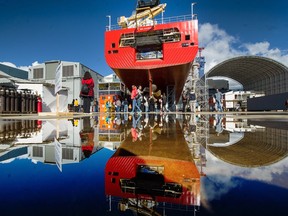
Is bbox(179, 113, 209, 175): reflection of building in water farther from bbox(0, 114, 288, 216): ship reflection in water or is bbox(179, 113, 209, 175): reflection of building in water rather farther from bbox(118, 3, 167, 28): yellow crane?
bbox(118, 3, 167, 28): yellow crane

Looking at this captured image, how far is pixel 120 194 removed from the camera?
88 cm

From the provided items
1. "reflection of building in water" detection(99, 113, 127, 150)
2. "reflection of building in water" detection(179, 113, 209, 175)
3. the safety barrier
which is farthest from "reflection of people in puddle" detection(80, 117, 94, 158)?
the safety barrier

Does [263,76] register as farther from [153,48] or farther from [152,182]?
[152,182]

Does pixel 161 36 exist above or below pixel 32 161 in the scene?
above

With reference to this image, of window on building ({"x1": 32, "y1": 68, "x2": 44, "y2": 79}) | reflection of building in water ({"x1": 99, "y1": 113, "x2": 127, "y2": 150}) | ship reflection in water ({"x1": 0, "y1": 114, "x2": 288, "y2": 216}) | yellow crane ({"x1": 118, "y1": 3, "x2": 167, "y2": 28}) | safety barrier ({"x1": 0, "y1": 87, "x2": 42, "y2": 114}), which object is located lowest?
reflection of building in water ({"x1": 99, "y1": 113, "x2": 127, "y2": 150})

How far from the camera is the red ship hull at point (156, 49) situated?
12281 millimetres

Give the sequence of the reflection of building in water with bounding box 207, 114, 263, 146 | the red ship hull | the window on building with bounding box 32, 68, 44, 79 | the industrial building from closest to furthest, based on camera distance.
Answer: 1. the reflection of building in water with bounding box 207, 114, 263, 146
2. the red ship hull
3. the industrial building
4. the window on building with bounding box 32, 68, 44, 79

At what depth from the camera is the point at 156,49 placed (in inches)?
544

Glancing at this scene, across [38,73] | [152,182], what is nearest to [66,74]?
[38,73]

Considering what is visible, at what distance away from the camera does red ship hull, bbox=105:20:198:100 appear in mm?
12281

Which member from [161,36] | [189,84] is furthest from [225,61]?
[161,36]

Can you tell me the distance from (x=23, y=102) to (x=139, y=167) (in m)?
18.8

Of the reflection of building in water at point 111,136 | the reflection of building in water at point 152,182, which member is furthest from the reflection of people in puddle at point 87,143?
the reflection of building in water at point 152,182

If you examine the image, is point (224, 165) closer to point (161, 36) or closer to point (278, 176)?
point (278, 176)
